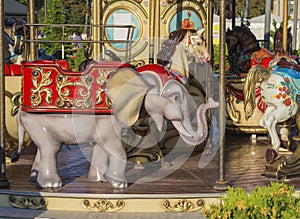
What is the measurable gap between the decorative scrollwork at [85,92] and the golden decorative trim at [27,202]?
102 centimetres

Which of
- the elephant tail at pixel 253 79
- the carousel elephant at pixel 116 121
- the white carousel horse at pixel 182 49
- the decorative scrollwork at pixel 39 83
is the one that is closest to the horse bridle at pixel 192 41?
the white carousel horse at pixel 182 49

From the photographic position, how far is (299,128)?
338 inches

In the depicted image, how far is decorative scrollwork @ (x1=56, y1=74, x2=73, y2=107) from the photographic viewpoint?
7.38m

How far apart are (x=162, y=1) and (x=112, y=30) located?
80 cm

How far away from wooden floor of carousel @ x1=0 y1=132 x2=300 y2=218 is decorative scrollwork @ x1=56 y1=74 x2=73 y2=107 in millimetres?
854

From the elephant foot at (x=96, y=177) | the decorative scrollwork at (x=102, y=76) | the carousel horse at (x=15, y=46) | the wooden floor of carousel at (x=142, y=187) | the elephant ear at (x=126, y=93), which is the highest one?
the carousel horse at (x=15, y=46)

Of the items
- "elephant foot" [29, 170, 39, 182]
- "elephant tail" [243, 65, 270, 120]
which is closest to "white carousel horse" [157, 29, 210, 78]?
"elephant tail" [243, 65, 270, 120]

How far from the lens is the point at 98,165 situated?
25.2 ft

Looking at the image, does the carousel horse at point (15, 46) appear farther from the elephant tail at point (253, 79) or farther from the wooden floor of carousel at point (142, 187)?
the elephant tail at point (253, 79)

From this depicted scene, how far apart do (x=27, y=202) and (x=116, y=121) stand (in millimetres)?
1177

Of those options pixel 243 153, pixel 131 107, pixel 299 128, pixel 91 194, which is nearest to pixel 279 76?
pixel 299 128

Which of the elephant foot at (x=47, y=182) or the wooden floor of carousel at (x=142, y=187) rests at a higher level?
the elephant foot at (x=47, y=182)

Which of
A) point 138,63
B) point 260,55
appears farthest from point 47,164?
point 260,55

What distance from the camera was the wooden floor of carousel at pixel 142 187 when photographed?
278 inches
